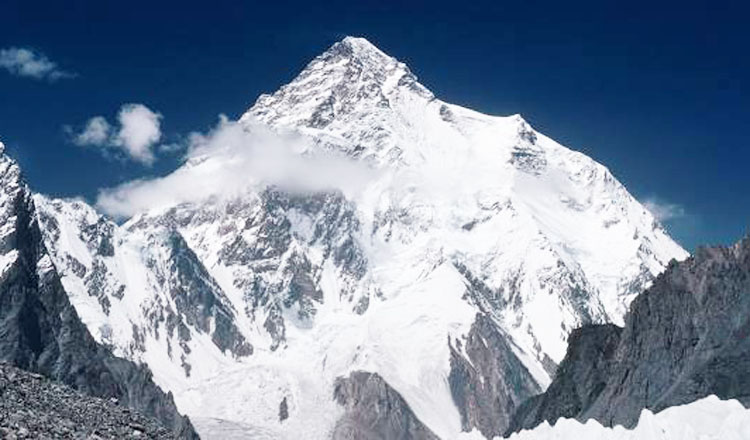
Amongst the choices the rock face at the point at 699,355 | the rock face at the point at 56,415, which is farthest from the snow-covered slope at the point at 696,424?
the rock face at the point at 699,355

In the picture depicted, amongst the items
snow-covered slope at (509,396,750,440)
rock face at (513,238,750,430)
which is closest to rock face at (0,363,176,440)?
snow-covered slope at (509,396,750,440)

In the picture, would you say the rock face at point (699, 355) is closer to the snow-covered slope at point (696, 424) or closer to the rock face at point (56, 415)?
the snow-covered slope at point (696, 424)

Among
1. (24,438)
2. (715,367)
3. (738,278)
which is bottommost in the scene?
(24,438)

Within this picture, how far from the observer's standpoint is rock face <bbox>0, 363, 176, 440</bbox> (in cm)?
5834

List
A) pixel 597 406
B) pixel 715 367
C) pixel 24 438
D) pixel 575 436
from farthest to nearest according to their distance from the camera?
pixel 597 406 < pixel 715 367 < pixel 575 436 < pixel 24 438

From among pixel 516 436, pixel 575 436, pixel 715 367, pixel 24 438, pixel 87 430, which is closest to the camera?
pixel 24 438

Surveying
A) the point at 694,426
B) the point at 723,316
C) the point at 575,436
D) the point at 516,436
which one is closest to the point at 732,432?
the point at 694,426

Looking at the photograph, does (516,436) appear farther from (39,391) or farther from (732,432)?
Answer: (39,391)

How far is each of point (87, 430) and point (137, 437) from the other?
411cm

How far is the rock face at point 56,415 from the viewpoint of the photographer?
58344mm

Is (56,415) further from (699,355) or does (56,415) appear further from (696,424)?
(699,355)

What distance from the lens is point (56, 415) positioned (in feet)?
215

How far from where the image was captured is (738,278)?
618 feet

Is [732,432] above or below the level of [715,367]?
below
